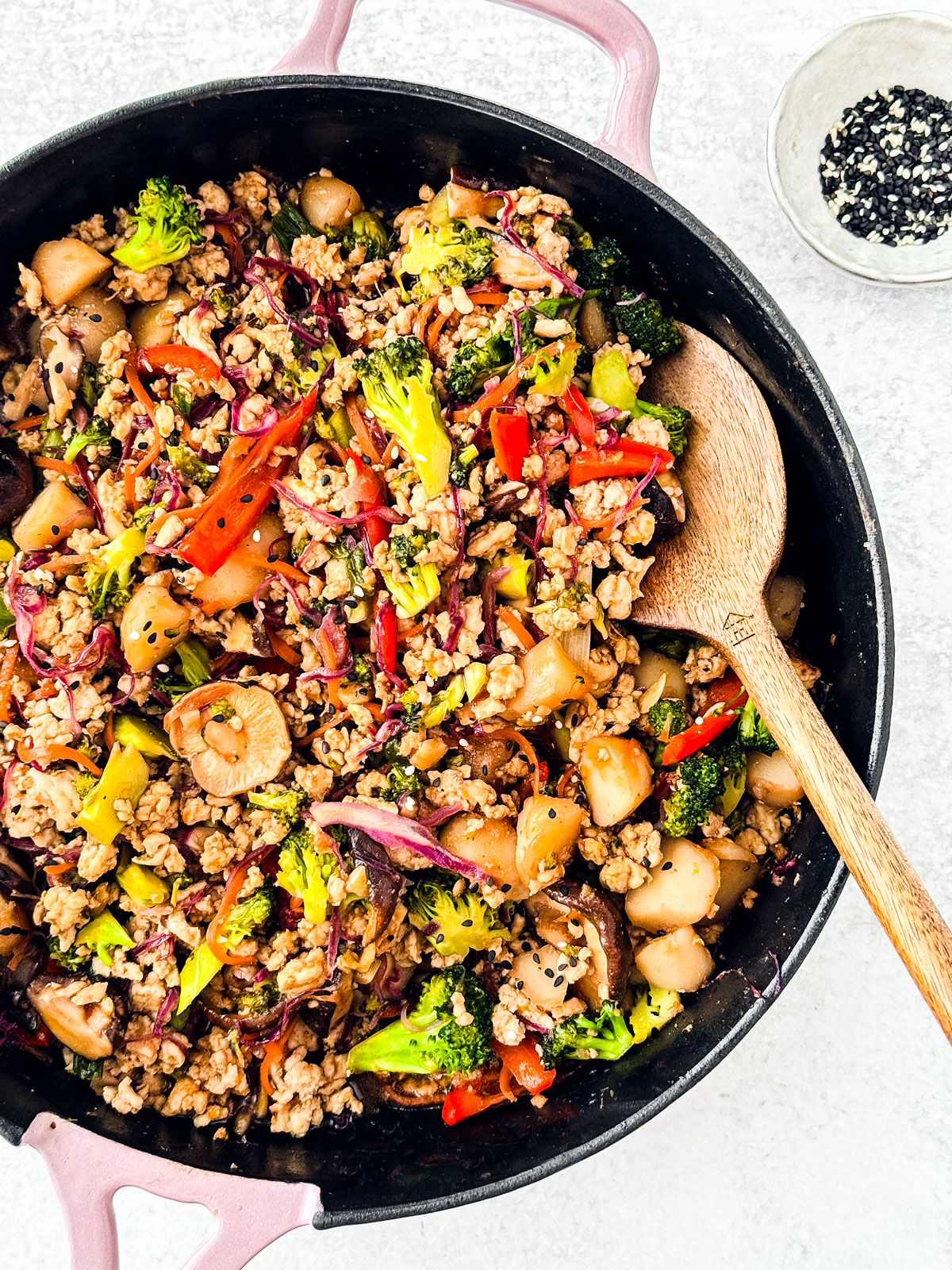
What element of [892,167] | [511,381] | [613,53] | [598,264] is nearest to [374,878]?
[511,381]

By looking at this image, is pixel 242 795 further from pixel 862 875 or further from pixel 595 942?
pixel 862 875

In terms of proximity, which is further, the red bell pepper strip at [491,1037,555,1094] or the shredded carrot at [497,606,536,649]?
the red bell pepper strip at [491,1037,555,1094]

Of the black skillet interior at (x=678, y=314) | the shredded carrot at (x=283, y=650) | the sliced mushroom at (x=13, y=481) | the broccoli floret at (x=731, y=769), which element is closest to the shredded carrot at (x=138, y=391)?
the sliced mushroom at (x=13, y=481)

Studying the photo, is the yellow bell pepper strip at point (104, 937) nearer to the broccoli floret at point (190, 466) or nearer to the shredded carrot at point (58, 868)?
the shredded carrot at point (58, 868)

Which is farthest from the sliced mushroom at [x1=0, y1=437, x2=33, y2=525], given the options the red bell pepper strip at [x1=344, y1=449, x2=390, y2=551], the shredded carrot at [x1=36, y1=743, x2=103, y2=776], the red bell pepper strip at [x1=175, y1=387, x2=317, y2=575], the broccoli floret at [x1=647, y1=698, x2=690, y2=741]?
the broccoli floret at [x1=647, y1=698, x2=690, y2=741]

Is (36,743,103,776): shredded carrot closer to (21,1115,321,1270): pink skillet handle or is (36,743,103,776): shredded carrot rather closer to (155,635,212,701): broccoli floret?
(155,635,212,701): broccoli floret

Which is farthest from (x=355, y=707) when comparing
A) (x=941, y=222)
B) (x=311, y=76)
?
(x=941, y=222)
